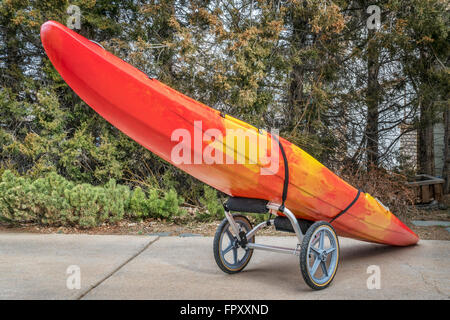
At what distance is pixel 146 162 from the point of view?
736cm

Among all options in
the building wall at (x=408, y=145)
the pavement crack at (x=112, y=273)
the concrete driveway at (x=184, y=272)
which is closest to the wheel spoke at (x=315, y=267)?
the concrete driveway at (x=184, y=272)

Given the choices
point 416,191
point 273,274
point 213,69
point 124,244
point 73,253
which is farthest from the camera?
point 416,191

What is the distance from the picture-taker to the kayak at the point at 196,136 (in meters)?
2.62

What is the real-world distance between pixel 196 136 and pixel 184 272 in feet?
4.37

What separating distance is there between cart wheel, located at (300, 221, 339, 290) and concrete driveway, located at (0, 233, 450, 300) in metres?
0.08

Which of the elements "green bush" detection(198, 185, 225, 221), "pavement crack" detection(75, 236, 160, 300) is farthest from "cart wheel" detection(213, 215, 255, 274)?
"green bush" detection(198, 185, 225, 221)

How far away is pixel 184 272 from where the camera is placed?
11.6 feet

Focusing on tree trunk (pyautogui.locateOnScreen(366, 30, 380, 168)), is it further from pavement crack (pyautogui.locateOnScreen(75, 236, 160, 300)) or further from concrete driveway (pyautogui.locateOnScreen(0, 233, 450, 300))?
pavement crack (pyautogui.locateOnScreen(75, 236, 160, 300))

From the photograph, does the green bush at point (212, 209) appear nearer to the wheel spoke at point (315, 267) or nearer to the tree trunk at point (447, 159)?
the wheel spoke at point (315, 267)

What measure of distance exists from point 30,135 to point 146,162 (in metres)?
1.88

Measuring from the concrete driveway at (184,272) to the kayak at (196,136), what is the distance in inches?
23.0

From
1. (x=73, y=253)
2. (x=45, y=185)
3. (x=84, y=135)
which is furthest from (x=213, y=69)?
(x=73, y=253)

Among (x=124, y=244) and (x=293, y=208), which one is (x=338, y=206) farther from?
(x=124, y=244)

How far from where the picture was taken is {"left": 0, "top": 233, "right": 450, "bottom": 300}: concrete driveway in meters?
3.00
